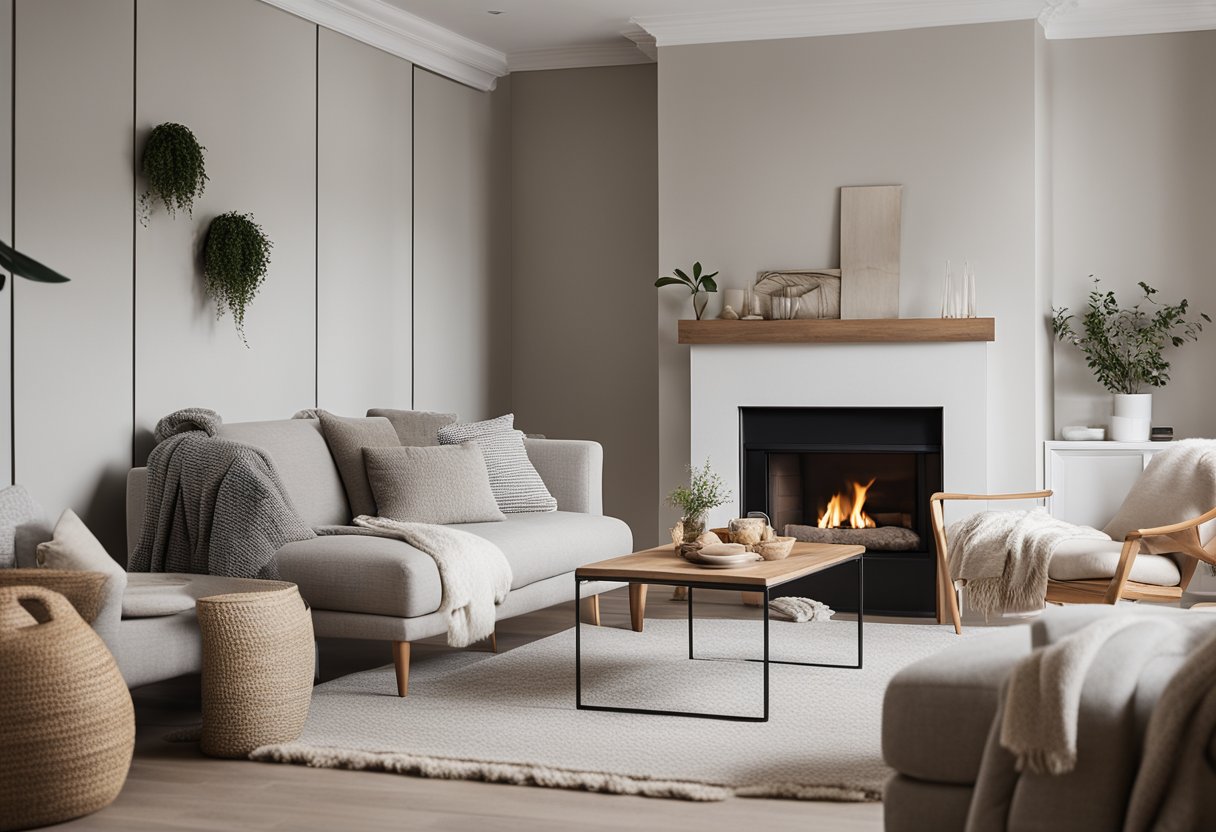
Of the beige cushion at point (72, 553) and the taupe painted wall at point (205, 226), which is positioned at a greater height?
the taupe painted wall at point (205, 226)

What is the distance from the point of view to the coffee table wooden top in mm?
4098

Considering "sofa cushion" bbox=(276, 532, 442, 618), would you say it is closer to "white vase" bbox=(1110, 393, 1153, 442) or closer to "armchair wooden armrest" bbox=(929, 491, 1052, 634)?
"armchair wooden armrest" bbox=(929, 491, 1052, 634)

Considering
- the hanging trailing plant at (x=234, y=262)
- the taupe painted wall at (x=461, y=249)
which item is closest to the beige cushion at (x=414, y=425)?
the hanging trailing plant at (x=234, y=262)

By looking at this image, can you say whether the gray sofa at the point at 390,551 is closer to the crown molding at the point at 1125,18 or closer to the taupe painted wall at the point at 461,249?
the taupe painted wall at the point at 461,249

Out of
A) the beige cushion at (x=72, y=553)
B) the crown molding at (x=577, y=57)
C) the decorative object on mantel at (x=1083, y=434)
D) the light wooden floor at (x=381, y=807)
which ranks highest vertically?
the crown molding at (x=577, y=57)

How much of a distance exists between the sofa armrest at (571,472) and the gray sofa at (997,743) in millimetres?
3158

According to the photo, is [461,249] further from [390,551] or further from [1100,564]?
[1100,564]

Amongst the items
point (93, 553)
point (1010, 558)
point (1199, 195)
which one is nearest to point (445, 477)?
point (93, 553)

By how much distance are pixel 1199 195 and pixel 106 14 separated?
4971 millimetres

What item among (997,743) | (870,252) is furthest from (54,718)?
(870,252)

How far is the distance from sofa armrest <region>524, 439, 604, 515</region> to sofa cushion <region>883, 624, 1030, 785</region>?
3.30m

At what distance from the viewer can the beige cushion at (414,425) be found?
5.88 metres

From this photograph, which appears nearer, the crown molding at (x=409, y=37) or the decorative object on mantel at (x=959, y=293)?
the crown molding at (x=409, y=37)

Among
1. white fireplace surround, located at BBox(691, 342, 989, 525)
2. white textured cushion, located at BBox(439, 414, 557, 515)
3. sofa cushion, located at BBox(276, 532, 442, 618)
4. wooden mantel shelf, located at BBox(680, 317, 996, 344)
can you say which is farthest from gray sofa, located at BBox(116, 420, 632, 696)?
wooden mantel shelf, located at BBox(680, 317, 996, 344)
